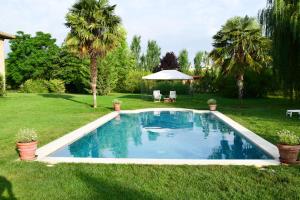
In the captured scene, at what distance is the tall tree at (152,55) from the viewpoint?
50375 mm

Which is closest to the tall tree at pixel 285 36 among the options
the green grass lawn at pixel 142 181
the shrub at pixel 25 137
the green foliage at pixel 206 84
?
the green grass lawn at pixel 142 181

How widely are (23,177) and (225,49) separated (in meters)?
15.1

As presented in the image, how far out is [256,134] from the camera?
10820mm

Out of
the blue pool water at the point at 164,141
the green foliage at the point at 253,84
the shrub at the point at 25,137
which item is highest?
the green foliage at the point at 253,84

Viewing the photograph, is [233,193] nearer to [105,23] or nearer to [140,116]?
[140,116]

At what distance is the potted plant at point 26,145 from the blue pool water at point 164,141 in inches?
34.3

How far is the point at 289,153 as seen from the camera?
694 centimetres

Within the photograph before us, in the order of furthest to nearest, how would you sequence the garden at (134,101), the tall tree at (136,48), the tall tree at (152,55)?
the tall tree at (136,48) → the tall tree at (152,55) → the garden at (134,101)

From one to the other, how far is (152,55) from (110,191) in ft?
150

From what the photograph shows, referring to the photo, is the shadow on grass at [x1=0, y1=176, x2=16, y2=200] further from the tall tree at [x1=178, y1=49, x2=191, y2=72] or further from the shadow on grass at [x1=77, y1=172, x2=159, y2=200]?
the tall tree at [x1=178, y1=49, x2=191, y2=72]

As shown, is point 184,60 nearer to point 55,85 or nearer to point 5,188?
point 55,85

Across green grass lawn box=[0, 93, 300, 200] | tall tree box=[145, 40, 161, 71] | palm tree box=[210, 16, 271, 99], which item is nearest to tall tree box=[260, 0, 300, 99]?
palm tree box=[210, 16, 271, 99]

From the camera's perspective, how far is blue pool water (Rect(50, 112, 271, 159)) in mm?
9148

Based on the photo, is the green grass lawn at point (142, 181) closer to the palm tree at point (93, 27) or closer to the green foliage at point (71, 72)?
the palm tree at point (93, 27)
